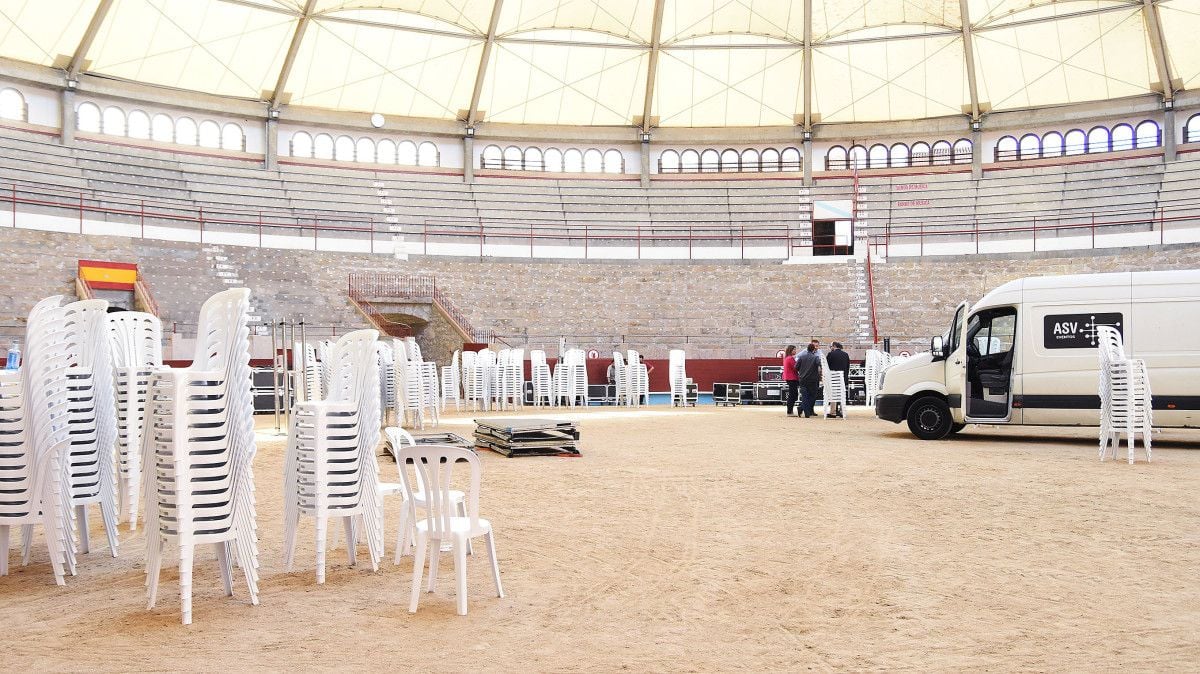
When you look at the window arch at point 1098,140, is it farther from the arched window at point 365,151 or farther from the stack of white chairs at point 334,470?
the stack of white chairs at point 334,470

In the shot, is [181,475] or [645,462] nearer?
[181,475]

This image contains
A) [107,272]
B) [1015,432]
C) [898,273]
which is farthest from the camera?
[898,273]

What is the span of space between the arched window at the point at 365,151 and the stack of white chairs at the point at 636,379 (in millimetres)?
17479

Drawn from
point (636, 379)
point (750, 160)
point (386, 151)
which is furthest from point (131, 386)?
point (750, 160)

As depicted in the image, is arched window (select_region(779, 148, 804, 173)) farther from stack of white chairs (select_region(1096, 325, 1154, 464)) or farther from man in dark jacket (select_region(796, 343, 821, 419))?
stack of white chairs (select_region(1096, 325, 1154, 464))

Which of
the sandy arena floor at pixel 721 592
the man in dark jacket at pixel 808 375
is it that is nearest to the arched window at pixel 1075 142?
the man in dark jacket at pixel 808 375

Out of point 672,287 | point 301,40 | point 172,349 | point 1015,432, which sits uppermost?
point 301,40

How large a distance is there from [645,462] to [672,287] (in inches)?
820

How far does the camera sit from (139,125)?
33.5 m

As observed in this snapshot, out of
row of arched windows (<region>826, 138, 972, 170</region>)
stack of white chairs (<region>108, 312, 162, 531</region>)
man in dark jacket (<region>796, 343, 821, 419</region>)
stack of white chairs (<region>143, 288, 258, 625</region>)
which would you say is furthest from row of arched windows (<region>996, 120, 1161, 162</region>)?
stack of white chairs (<region>143, 288, 258, 625</region>)

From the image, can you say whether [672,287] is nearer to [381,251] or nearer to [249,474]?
[381,251]

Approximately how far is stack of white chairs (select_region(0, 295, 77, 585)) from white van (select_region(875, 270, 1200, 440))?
12878 millimetres

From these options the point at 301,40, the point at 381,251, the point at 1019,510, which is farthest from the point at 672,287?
the point at 1019,510

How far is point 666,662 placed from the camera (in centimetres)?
417
